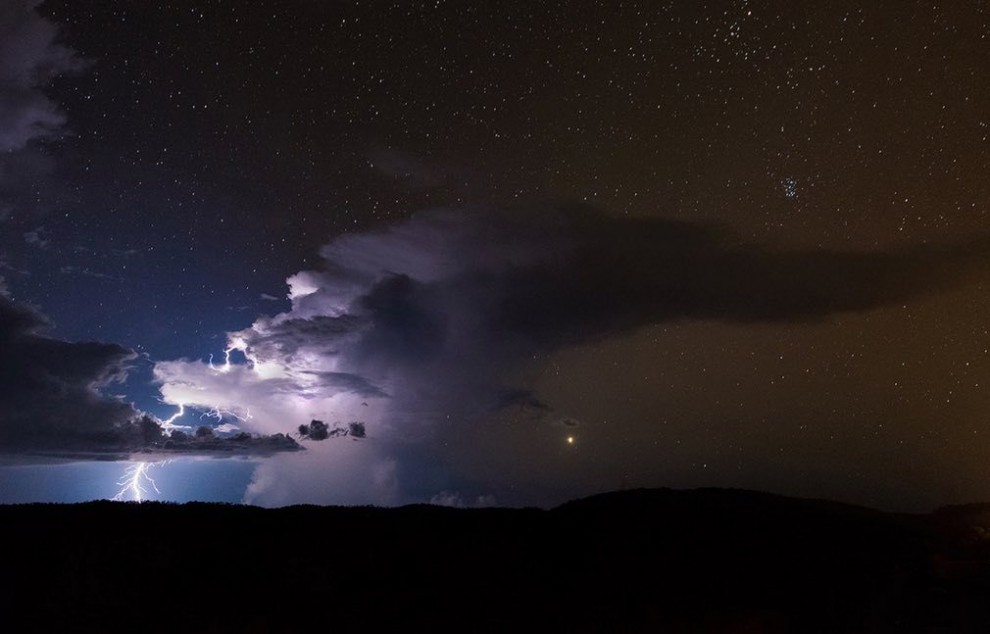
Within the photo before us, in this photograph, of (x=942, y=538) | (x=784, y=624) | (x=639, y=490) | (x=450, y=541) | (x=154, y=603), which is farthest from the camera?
A: (x=639, y=490)

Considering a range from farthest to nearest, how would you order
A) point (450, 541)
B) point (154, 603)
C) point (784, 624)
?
point (450, 541)
point (784, 624)
point (154, 603)

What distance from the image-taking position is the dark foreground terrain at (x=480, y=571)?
15.4 meters

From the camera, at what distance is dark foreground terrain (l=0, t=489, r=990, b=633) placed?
15414 mm

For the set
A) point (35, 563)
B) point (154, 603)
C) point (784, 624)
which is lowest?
point (784, 624)

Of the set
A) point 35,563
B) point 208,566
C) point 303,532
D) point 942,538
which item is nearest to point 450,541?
point 303,532

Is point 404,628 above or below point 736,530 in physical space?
below

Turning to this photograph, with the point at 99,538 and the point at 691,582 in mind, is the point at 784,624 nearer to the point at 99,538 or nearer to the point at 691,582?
the point at 691,582

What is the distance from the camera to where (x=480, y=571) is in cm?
1714

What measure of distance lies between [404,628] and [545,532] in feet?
16.1

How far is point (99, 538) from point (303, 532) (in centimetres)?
465

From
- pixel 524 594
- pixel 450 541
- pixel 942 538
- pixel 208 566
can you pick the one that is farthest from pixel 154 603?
pixel 942 538

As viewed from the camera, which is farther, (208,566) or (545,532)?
(545,532)

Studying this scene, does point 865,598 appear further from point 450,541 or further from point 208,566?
point 208,566

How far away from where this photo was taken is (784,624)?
16.5 m
